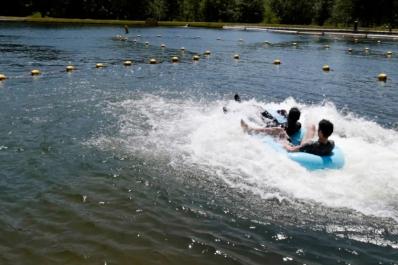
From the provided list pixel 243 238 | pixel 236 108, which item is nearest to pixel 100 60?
pixel 236 108

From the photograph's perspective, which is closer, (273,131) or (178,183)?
(178,183)

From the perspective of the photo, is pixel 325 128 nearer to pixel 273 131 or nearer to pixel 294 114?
pixel 294 114

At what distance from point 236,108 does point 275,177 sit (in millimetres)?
5108

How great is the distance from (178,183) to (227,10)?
92592 mm

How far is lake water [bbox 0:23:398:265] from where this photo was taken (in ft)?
21.7

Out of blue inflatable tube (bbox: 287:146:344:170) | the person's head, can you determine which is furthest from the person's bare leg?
the person's head

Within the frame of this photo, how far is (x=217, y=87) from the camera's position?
20141mm

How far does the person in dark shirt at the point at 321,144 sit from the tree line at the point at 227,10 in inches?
2721

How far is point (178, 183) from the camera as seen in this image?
890 cm

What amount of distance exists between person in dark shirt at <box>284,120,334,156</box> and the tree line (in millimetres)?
69112

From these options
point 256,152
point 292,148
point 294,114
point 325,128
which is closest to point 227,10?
point 294,114

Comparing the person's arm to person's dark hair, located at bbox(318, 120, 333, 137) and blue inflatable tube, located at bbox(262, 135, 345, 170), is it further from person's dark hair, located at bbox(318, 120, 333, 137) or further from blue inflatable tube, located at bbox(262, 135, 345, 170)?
person's dark hair, located at bbox(318, 120, 333, 137)

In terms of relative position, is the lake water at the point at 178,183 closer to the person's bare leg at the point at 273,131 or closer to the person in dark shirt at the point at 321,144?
the person's bare leg at the point at 273,131

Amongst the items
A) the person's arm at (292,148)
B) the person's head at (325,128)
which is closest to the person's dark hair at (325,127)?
the person's head at (325,128)
